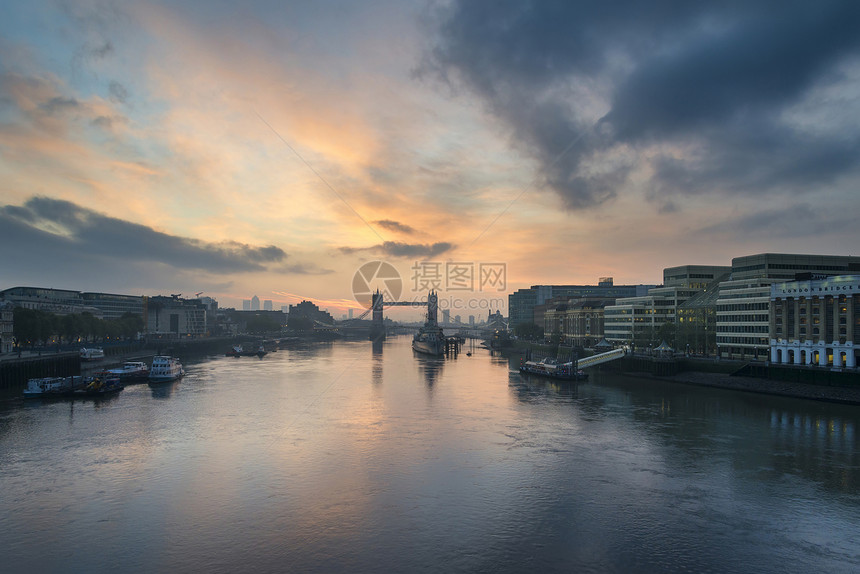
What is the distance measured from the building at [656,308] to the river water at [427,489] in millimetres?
57706

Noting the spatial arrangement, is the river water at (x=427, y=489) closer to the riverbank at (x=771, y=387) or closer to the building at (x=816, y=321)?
the riverbank at (x=771, y=387)

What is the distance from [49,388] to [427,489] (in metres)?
55.1

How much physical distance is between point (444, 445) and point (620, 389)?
44.8m

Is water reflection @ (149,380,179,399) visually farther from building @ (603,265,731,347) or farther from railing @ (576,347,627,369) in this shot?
building @ (603,265,731,347)

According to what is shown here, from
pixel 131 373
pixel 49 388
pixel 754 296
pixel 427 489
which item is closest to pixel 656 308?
pixel 754 296

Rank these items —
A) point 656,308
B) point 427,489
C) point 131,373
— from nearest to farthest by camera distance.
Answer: point 427,489 < point 131,373 < point 656,308

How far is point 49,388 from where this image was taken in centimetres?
6400

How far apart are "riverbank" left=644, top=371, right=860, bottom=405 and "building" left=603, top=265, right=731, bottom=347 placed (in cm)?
2390

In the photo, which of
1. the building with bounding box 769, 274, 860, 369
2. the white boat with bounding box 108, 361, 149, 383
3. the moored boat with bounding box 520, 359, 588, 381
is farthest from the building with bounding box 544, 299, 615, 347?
the white boat with bounding box 108, 361, 149, 383

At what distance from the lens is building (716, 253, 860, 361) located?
276 feet

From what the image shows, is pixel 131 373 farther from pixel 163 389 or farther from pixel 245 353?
pixel 245 353

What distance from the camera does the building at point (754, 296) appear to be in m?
84.0

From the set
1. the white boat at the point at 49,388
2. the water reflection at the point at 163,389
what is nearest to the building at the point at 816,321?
the water reflection at the point at 163,389

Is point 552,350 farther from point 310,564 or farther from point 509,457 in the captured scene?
point 310,564
